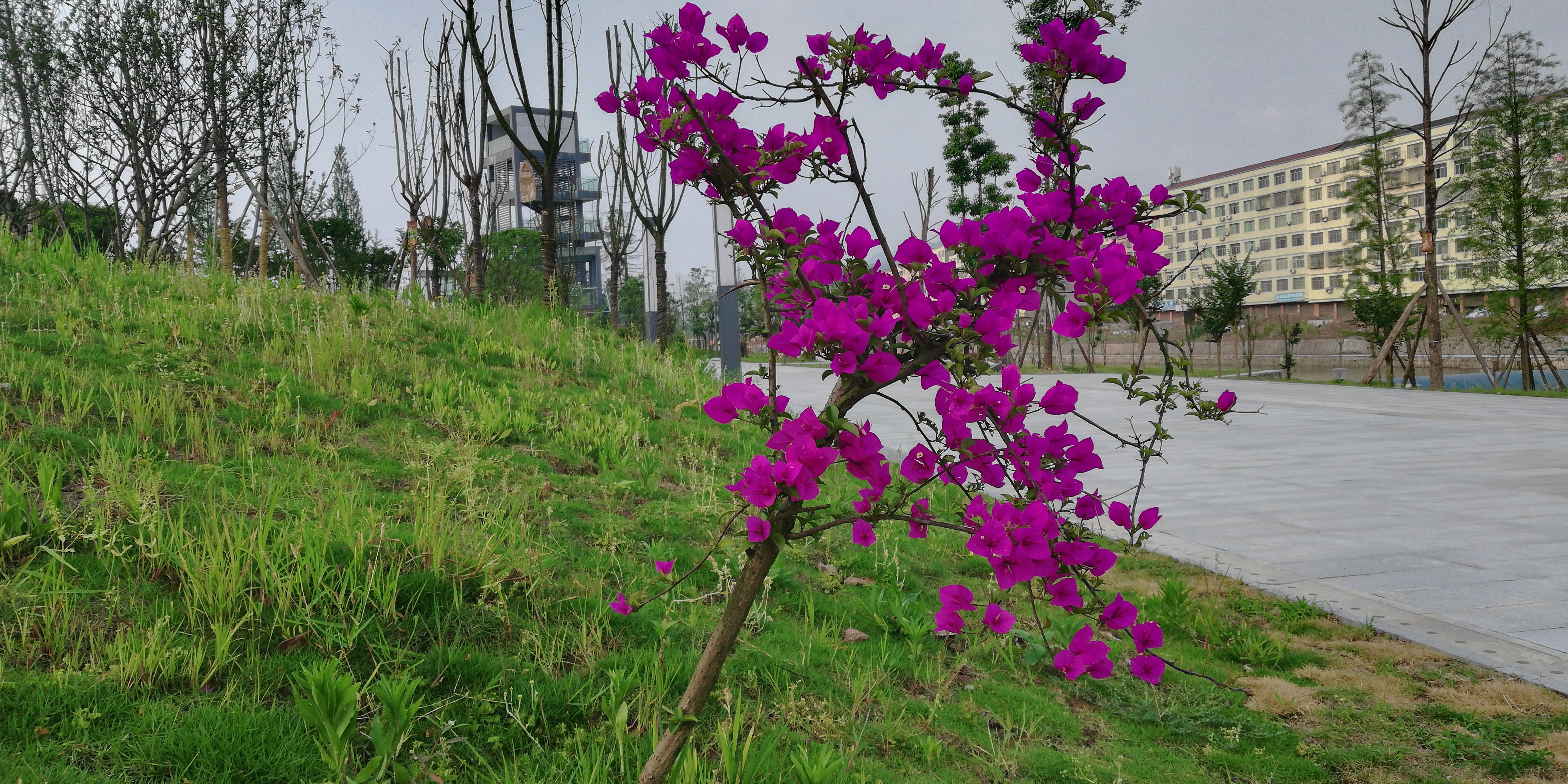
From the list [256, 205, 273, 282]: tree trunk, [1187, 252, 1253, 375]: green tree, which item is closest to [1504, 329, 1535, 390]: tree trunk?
[1187, 252, 1253, 375]: green tree

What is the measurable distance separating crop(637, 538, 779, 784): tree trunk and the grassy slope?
78 millimetres

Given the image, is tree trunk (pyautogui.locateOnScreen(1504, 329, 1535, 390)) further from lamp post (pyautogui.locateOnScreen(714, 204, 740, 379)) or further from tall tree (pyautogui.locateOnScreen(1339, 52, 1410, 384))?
lamp post (pyautogui.locateOnScreen(714, 204, 740, 379))

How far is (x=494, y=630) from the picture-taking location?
236cm

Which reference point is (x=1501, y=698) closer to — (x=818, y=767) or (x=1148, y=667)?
(x=1148, y=667)

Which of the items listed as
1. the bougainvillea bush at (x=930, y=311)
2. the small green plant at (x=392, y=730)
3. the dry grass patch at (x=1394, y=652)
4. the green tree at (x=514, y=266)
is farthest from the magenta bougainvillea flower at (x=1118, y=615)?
the green tree at (x=514, y=266)

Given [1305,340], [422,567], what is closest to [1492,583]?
[422,567]

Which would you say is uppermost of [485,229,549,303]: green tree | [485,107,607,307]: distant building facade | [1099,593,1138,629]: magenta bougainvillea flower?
[485,107,607,307]: distant building facade

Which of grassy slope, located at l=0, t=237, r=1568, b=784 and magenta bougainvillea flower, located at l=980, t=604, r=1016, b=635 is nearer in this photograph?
magenta bougainvillea flower, located at l=980, t=604, r=1016, b=635

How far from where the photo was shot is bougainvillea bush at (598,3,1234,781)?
1.44 meters

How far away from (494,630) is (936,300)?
1.65 metres

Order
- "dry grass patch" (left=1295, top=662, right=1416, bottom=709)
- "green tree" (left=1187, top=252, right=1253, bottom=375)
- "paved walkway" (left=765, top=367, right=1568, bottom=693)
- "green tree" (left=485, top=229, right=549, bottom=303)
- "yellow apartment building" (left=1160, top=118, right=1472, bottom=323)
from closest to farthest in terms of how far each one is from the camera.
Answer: "dry grass patch" (left=1295, top=662, right=1416, bottom=709) < "paved walkway" (left=765, top=367, right=1568, bottom=693) < "green tree" (left=485, top=229, right=549, bottom=303) < "green tree" (left=1187, top=252, right=1253, bottom=375) < "yellow apartment building" (left=1160, top=118, right=1472, bottom=323)

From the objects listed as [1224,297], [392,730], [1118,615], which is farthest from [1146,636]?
[1224,297]

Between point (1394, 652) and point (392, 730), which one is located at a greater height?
point (392, 730)

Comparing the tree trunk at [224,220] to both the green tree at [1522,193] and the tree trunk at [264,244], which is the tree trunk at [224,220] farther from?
the green tree at [1522,193]
